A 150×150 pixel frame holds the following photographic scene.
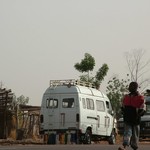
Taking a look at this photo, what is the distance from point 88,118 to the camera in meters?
29.7

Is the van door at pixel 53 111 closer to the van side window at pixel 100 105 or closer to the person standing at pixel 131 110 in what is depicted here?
the van side window at pixel 100 105

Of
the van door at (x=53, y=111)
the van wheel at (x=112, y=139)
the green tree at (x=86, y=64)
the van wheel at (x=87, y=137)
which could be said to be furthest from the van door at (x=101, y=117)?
the green tree at (x=86, y=64)

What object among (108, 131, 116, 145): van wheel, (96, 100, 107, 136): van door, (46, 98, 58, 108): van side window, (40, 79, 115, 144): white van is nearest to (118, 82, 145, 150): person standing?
(40, 79, 115, 144): white van

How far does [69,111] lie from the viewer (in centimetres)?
2912

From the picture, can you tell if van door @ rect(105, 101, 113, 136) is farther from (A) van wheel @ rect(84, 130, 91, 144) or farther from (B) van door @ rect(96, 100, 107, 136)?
(A) van wheel @ rect(84, 130, 91, 144)

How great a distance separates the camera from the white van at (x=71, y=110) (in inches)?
1137

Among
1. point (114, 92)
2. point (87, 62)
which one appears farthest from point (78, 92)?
point (114, 92)

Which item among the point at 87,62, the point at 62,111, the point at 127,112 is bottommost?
the point at 127,112

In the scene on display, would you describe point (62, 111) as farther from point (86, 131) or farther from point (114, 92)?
point (114, 92)

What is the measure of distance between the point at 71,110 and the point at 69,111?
0.43ft

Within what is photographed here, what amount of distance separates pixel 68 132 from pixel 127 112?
1455cm

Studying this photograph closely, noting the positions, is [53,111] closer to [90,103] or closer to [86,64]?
[90,103]

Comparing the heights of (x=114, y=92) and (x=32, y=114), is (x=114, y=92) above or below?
above

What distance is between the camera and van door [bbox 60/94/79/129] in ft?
94.4
